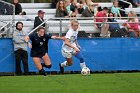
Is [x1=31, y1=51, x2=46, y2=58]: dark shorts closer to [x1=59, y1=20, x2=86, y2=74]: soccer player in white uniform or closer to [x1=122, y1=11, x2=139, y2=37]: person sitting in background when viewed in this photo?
[x1=59, y1=20, x2=86, y2=74]: soccer player in white uniform

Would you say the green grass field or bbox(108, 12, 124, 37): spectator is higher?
bbox(108, 12, 124, 37): spectator

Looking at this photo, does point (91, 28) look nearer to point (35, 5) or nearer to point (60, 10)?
point (60, 10)

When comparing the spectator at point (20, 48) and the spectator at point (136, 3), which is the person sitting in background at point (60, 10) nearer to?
the spectator at point (20, 48)

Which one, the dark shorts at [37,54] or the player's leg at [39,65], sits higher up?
the dark shorts at [37,54]

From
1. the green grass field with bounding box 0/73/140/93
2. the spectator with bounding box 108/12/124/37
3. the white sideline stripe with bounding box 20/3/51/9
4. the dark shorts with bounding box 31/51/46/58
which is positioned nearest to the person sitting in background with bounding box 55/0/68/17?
the white sideline stripe with bounding box 20/3/51/9

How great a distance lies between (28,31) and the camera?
24.2 meters

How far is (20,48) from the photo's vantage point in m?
23.0

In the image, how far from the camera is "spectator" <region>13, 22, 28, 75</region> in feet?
75.2

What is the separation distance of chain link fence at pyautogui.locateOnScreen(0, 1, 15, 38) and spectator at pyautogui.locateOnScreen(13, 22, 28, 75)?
648 mm

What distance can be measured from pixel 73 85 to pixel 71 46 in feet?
14.9

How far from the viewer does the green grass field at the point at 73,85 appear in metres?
15.9

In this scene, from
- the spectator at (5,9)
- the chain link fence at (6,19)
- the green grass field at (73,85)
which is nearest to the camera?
the green grass field at (73,85)

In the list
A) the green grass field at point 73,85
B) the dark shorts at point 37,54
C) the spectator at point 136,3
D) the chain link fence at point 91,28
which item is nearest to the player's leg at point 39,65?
the dark shorts at point 37,54

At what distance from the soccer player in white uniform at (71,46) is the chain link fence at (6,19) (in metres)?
2.57
